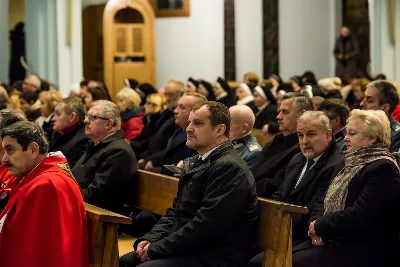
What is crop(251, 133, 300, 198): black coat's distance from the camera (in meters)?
6.33

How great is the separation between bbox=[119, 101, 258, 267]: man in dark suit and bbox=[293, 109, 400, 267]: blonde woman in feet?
1.31

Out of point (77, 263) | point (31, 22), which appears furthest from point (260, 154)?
point (31, 22)

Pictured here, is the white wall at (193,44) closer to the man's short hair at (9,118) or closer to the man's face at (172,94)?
the man's face at (172,94)

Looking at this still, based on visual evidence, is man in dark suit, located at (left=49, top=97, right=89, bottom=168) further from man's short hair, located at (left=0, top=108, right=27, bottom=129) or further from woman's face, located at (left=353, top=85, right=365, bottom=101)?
woman's face, located at (left=353, top=85, right=365, bottom=101)

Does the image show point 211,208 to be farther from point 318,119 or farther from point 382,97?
point 382,97

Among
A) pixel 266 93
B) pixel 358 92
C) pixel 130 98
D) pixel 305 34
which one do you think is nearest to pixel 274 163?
pixel 266 93

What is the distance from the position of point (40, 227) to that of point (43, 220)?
0.04 metres

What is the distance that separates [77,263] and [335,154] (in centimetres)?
189

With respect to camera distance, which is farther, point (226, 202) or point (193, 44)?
point (193, 44)

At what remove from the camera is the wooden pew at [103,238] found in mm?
5148

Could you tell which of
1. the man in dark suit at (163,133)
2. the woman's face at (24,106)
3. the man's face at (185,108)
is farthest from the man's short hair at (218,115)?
the woman's face at (24,106)

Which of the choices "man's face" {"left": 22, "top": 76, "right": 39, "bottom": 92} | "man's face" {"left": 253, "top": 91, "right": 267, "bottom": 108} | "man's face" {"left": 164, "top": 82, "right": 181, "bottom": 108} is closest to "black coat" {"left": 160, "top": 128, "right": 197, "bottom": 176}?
"man's face" {"left": 164, "top": 82, "right": 181, "bottom": 108}

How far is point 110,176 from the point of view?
6.68 meters

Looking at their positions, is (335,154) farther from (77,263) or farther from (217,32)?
(217,32)
